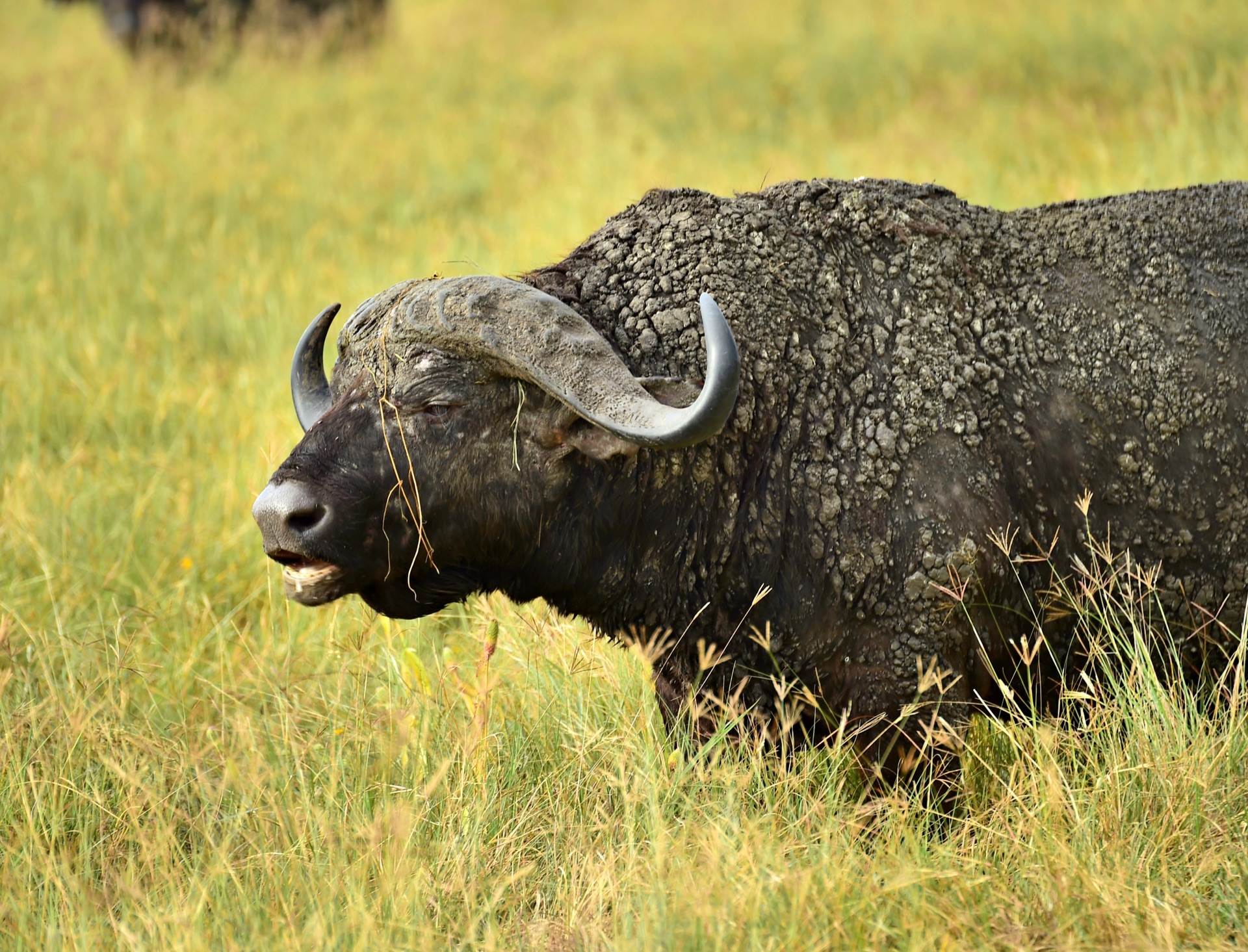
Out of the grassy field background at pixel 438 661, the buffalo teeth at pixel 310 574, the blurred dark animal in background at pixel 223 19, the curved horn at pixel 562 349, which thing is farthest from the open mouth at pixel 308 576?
the blurred dark animal in background at pixel 223 19

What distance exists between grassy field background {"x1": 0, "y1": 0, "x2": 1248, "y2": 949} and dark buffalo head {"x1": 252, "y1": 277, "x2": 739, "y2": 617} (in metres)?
0.45

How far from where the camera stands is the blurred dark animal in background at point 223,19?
15320 mm

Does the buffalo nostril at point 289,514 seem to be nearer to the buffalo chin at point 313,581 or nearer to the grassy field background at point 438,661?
the buffalo chin at point 313,581

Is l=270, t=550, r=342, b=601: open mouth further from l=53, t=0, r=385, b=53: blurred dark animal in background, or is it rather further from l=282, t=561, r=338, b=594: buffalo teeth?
l=53, t=0, r=385, b=53: blurred dark animal in background

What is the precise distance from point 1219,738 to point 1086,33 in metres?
9.45

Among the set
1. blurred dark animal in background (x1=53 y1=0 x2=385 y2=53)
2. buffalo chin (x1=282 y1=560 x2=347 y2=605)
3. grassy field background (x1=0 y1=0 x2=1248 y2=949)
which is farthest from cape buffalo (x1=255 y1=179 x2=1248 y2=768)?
blurred dark animal in background (x1=53 y1=0 x2=385 y2=53)

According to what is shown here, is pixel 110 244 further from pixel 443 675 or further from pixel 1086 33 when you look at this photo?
pixel 1086 33

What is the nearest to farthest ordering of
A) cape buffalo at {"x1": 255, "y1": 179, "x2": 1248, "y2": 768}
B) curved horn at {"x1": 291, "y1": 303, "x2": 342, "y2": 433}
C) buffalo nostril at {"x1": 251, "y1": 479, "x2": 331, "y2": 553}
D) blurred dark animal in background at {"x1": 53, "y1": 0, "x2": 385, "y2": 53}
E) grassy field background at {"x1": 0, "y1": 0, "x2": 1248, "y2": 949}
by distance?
grassy field background at {"x1": 0, "y1": 0, "x2": 1248, "y2": 949}, buffalo nostril at {"x1": 251, "y1": 479, "x2": 331, "y2": 553}, cape buffalo at {"x1": 255, "y1": 179, "x2": 1248, "y2": 768}, curved horn at {"x1": 291, "y1": 303, "x2": 342, "y2": 433}, blurred dark animal in background at {"x1": 53, "y1": 0, "x2": 385, "y2": 53}

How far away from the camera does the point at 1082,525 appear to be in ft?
11.1

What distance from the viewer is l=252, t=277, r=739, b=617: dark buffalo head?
301 cm

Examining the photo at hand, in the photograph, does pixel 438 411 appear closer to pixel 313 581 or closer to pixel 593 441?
pixel 593 441

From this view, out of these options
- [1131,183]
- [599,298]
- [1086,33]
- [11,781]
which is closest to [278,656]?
[11,781]

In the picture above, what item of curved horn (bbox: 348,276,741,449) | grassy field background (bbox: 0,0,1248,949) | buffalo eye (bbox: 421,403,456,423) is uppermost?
curved horn (bbox: 348,276,741,449)

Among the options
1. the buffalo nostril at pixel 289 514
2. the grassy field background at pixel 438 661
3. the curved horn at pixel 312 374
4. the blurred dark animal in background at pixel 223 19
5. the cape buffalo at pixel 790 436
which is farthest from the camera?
the blurred dark animal in background at pixel 223 19
